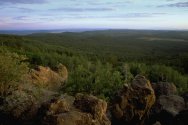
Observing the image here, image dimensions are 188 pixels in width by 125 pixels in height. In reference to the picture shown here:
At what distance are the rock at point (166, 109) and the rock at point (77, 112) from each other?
4976 mm

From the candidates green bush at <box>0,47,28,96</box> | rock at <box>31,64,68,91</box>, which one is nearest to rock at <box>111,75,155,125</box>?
green bush at <box>0,47,28,96</box>

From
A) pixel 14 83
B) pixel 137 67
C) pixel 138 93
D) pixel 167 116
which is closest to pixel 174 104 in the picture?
pixel 167 116

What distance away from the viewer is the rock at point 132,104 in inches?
611

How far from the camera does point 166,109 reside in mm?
16688

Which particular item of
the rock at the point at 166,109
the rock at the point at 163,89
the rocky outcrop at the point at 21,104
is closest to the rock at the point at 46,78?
the rocky outcrop at the point at 21,104

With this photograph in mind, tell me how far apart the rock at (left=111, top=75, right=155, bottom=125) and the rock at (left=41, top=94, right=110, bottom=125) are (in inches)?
131

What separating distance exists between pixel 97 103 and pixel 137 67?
3615 cm

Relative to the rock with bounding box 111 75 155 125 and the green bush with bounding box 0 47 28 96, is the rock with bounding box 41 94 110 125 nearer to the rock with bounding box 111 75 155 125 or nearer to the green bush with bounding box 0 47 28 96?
the rock with bounding box 111 75 155 125

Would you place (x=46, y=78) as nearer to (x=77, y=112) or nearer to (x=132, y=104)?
(x=132, y=104)

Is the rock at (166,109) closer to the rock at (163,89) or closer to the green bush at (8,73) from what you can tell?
the rock at (163,89)

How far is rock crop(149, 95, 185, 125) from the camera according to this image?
16.1 metres

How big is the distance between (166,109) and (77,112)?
664 cm

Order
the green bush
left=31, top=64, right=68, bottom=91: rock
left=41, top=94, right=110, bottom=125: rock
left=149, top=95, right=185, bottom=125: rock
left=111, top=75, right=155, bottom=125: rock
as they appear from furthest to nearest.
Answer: left=31, top=64, right=68, bottom=91: rock < left=149, top=95, right=185, bottom=125: rock < left=111, top=75, right=155, bottom=125: rock < the green bush < left=41, top=94, right=110, bottom=125: rock

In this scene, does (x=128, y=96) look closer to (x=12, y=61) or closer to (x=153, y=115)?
(x=153, y=115)
